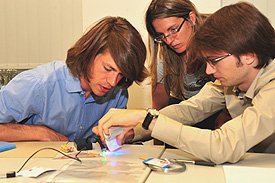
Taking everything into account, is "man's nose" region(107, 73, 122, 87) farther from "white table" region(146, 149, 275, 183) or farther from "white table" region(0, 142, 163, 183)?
"white table" region(146, 149, 275, 183)

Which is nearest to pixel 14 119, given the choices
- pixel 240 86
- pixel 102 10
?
pixel 240 86

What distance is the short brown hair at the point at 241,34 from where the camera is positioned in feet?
3.72

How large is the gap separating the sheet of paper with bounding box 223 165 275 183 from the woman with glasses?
0.90m

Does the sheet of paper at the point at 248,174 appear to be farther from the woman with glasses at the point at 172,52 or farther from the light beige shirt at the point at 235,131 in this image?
the woman with glasses at the point at 172,52

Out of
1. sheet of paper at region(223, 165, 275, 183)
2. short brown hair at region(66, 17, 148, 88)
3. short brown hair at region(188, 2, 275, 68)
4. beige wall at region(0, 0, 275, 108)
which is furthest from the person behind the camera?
beige wall at region(0, 0, 275, 108)

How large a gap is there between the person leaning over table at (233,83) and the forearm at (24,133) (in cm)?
41

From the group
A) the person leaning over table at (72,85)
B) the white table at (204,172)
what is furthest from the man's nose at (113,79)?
the white table at (204,172)

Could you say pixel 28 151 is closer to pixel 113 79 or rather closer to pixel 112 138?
pixel 112 138

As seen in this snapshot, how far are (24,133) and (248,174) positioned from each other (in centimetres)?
105

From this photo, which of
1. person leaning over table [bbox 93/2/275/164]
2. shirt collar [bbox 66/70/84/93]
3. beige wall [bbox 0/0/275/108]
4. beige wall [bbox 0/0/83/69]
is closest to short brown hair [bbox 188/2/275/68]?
person leaning over table [bbox 93/2/275/164]

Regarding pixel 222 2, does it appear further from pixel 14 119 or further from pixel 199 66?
pixel 14 119

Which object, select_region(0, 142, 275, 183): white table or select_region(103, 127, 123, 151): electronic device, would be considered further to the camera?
select_region(103, 127, 123, 151): electronic device

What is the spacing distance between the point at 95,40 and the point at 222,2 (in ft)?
5.78

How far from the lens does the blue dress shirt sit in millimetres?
1452
